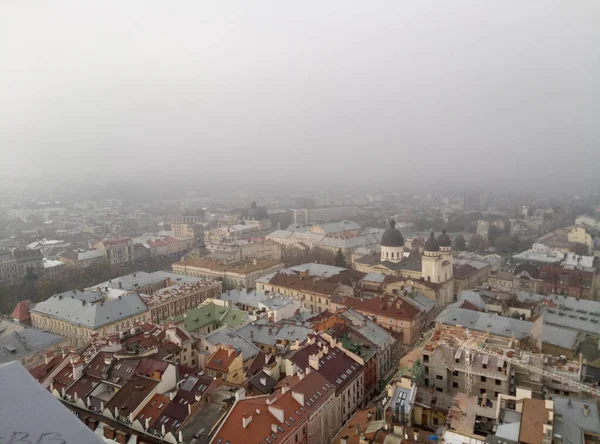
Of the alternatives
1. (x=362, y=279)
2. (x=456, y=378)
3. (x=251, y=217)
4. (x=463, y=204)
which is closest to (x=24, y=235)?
(x=251, y=217)

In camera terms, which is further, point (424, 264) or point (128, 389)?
point (424, 264)

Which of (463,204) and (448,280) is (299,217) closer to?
(463,204)

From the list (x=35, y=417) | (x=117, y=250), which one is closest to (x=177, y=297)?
(x=35, y=417)

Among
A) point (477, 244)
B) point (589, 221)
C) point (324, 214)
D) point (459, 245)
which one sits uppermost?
point (589, 221)

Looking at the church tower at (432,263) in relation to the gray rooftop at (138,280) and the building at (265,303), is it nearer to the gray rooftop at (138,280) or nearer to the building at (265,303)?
the building at (265,303)

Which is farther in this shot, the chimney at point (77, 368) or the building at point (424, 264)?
the building at point (424, 264)

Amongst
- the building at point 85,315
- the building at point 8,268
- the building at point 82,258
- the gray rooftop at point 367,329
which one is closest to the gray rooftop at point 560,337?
the gray rooftop at point 367,329

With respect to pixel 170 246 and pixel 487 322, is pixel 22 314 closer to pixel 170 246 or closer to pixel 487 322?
pixel 487 322

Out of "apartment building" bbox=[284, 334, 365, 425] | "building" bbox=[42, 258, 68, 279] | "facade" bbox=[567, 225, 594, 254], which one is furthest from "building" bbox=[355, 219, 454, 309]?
"building" bbox=[42, 258, 68, 279]
